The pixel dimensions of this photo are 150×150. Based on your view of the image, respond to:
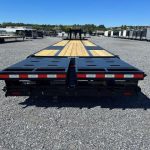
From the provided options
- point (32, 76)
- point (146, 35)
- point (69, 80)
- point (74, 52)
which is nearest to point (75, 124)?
point (69, 80)

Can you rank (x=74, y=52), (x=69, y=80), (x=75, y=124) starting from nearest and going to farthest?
(x=75, y=124) < (x=69, y=80) < (x=74, y=52)

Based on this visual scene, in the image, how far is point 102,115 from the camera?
6027 mm

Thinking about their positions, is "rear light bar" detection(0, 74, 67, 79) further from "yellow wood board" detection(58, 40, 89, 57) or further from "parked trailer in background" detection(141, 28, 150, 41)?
"parked trailer in background" detection(141, 28, 150, 41)

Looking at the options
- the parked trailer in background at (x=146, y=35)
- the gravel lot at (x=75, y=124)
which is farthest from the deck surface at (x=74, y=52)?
the parked trailer in background at (x=146, y=35)

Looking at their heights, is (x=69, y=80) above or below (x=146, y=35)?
below

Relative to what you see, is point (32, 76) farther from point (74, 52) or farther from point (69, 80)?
point (74, 52)

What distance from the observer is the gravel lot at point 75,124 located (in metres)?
4.50

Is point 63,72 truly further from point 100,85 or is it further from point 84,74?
point 100,85

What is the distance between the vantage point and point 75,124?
543 centimetres

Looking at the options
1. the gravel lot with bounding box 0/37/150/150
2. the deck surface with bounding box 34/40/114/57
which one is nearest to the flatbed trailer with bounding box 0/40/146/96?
→ the gravel lot with bounding box 0/37/150/150

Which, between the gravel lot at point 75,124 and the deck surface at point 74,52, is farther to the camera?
the deck surface at point 74,52

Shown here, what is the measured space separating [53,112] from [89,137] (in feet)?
5.53

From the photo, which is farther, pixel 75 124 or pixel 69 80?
pixel 69 80

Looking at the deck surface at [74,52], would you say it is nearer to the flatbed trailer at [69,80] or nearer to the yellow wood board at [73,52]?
the yellow wood board at [73,52]
